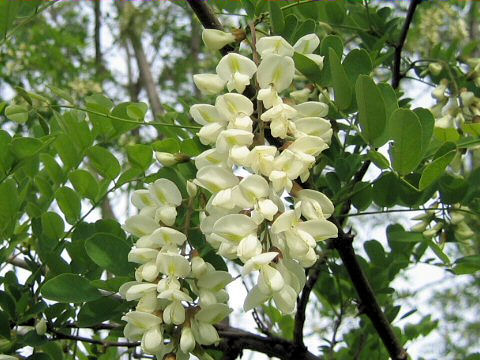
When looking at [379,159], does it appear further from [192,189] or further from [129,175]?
[129,175]

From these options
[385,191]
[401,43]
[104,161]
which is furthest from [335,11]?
[104,161]

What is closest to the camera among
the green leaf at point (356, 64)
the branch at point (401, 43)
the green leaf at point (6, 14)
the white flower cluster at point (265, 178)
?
the white flower cluster at point (265, 178)

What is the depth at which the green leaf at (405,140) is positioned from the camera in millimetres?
694

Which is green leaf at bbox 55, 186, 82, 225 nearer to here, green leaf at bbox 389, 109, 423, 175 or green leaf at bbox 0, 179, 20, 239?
green leaf at bbox 0, 179, 20, 239

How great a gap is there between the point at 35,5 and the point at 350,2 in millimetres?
498

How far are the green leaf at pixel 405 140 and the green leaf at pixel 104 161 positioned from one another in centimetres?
34

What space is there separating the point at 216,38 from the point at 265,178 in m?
0.21

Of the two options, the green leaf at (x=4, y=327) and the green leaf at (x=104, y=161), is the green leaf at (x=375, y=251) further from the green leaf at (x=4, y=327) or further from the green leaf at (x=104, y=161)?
the green leaf at (x=4, y=327)

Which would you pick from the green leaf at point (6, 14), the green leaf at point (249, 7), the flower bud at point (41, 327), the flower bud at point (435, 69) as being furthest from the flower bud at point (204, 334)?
the flower bud at point (435, 69)

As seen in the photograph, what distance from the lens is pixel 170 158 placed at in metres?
0.78

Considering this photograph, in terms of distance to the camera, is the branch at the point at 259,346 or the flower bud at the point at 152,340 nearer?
the flower bud at the point at 152,340

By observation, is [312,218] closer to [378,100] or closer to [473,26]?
[378,100]

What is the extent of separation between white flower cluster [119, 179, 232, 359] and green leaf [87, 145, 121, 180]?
0.18 metres

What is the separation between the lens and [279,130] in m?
0.63
